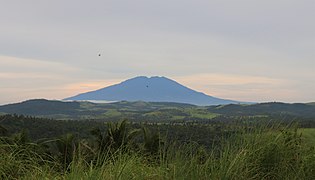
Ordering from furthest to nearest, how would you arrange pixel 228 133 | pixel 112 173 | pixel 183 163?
pixel 228 133, pixel 183 163, pixel 112 173

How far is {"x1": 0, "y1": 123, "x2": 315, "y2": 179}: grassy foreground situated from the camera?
462cm

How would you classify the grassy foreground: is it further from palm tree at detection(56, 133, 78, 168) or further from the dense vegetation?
palm tree at detection(56, 133, 78, 168)

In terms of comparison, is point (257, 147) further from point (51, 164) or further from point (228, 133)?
point (51, 164)

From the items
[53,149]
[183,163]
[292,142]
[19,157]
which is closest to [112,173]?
[183,163]

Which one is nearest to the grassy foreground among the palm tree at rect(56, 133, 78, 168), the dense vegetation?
the dense vegetation

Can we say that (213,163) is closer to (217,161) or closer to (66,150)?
(217,161)

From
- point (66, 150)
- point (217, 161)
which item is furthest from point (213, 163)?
point (66, 150)

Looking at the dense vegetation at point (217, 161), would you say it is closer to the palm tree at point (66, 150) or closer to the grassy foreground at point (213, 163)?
the grassy foreground at point (213, 163)

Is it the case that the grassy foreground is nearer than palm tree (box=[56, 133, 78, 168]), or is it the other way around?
the grassy foreground

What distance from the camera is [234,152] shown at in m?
5.08

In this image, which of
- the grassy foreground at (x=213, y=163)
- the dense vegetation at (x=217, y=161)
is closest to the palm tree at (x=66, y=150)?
the dense vegetation at (x=217, y=161)

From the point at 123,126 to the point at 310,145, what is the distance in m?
9.55

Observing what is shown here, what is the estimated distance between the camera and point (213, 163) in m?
4.86

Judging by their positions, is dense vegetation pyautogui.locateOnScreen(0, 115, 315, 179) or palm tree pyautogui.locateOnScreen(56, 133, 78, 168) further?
palm tree pyautogui.locateOnScreen(56, 133, 78, 168)
